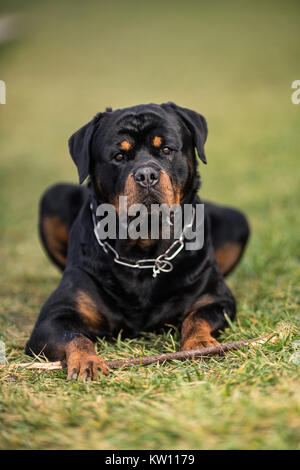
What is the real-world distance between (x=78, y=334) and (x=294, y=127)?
31.6 ft

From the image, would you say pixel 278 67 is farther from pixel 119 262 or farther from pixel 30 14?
pixel 30 14

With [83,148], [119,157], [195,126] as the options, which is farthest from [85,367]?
[195,126]

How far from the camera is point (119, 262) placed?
108 inches

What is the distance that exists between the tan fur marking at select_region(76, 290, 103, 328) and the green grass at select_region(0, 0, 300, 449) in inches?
5.1

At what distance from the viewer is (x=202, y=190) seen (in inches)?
333

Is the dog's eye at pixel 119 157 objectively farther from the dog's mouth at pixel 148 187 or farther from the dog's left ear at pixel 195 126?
the dog's left ear at pixel 195 126

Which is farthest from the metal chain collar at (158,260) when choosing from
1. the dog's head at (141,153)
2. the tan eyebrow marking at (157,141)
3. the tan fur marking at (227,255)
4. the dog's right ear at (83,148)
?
the tan fur marking at (227,255)

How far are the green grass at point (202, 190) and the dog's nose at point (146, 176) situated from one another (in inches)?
31.6

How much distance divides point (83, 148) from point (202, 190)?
18.9ft

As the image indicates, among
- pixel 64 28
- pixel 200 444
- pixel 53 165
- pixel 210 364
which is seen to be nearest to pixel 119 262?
pixel 210 364

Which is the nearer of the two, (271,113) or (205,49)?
(271,113)

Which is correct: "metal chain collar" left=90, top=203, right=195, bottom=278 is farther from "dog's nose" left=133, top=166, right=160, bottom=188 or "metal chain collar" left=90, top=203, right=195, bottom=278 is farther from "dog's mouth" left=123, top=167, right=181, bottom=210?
"dog's nose" left=133, top=166, right=160, bottom=188

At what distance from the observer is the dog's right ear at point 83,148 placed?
281cm

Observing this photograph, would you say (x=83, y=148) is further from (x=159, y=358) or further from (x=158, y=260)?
(x=159, y=358)
